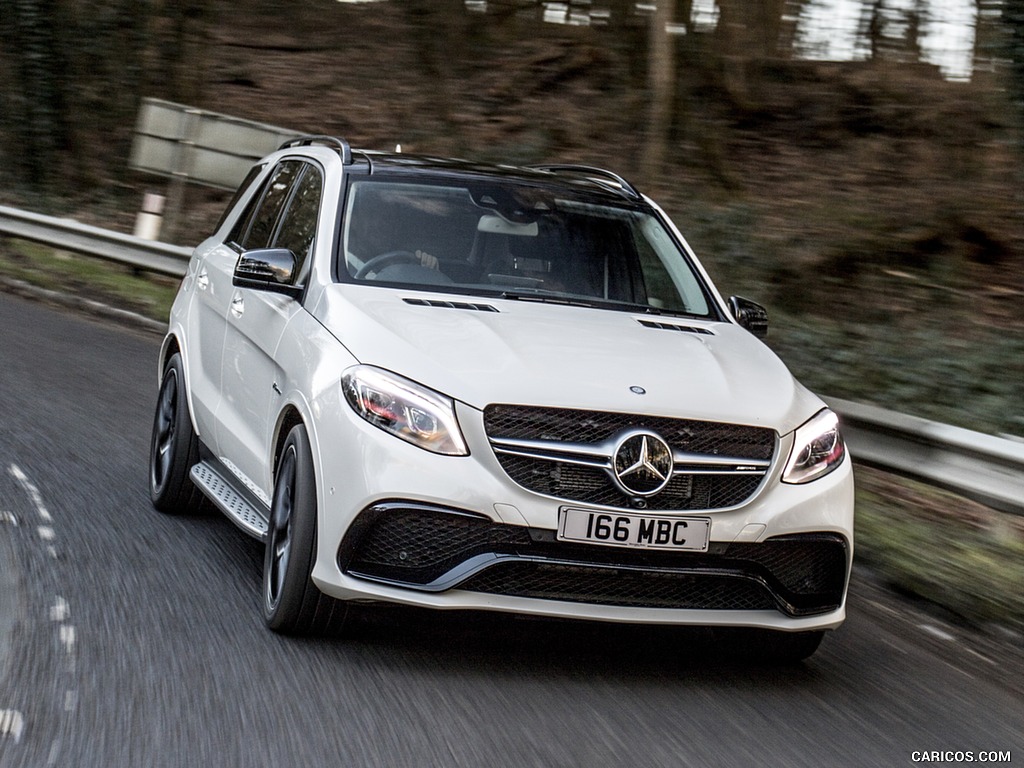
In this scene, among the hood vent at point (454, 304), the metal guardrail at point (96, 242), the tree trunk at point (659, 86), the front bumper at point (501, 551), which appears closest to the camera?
the front bumper at point (501, 551)

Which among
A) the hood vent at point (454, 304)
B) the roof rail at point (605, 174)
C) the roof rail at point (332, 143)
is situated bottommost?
the hood vent at point (454, 304)

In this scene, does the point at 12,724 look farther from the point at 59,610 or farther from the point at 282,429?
the point at 282,429

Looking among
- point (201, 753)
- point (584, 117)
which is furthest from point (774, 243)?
point (201, 753)

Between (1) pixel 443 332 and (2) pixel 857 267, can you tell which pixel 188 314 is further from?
(2) pixel 857 267

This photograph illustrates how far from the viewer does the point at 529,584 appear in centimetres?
472

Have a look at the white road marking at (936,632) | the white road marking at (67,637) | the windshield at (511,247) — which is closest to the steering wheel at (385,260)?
the windshield at (511,247)

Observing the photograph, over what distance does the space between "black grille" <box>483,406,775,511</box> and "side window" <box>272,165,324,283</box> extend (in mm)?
1529

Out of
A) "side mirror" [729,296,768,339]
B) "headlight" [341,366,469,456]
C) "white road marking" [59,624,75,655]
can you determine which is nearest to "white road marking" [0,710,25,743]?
"white road marking" [59,624,75,655]

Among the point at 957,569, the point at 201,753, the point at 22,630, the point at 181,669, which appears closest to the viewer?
the point at 201,753

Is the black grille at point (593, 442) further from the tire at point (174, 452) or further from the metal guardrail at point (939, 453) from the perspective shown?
the tire at point (174, 452)

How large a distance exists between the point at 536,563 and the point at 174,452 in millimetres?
2886

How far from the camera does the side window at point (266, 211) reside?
6.85 m

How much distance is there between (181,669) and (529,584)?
111 centimetres

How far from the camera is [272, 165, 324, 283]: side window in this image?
6.09 m
